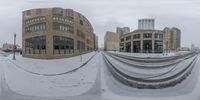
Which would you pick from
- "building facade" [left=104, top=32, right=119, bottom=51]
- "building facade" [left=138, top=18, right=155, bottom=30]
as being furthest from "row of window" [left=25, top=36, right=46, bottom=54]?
"building facade" [left=138, top=18, right=155, bottom=30]

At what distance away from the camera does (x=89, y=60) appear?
2.03 m

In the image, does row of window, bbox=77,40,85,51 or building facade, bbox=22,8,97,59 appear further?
row of window, bbox=77,40,85,51

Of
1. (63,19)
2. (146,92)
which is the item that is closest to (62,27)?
(63,19)

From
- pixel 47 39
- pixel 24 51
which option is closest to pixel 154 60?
pixel 47 39

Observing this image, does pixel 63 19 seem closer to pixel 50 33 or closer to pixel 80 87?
pixel 50 33

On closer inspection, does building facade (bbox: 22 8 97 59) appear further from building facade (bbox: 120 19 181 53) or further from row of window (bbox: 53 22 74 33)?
building facade (bbox: 120 19 181 53)

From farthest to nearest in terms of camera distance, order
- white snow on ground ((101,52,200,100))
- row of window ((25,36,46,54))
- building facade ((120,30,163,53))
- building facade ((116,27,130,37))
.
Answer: white snow on ground ((101,52,200,100))
building facade ((116,27,130,37))
building facade ((120,30,163,53))
row of window ((25,36,46,54))

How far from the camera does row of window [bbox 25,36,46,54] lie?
1.30 meters

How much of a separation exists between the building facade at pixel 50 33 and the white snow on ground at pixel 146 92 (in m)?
0.65

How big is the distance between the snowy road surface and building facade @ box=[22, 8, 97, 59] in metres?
0.32

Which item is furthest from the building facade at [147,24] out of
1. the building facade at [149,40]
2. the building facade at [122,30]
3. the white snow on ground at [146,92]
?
the white snow on ground at [146,92]

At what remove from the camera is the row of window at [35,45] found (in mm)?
1301

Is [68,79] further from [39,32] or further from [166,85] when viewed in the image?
[166,85]

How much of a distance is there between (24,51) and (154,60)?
1270 mm
